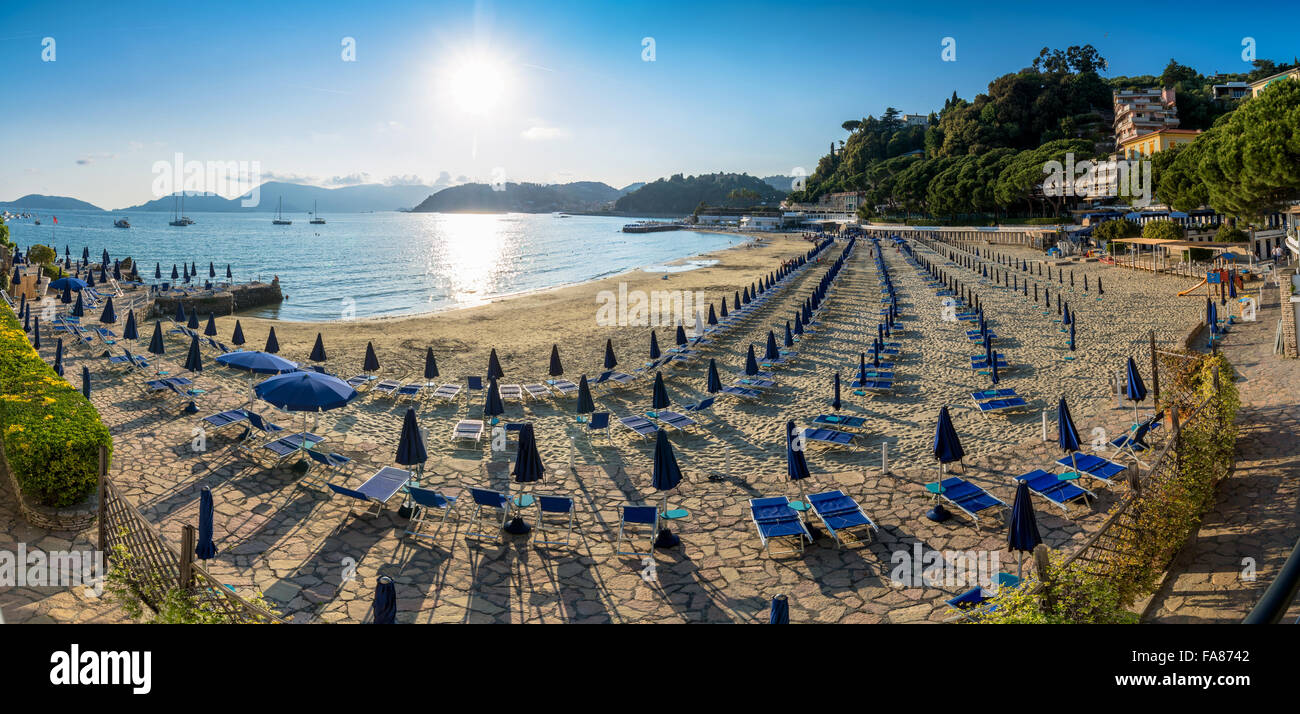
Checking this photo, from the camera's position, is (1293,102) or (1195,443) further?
(1293,102)

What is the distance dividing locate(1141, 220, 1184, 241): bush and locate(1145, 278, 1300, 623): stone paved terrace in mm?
38118

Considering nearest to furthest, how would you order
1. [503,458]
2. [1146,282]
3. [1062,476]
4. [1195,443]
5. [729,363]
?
1. [1195,443]
2. [1062,476]
3. [503,458]
4. [729,363]
5. [1146,282]

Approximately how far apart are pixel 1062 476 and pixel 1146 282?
104 ft

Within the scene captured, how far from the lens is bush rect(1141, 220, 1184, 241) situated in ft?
145

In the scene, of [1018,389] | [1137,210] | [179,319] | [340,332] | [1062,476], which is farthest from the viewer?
[1137,210]

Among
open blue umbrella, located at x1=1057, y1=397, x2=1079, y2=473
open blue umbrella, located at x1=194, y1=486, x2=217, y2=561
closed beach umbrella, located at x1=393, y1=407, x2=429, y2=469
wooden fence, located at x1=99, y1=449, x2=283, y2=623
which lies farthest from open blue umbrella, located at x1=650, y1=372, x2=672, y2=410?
wooden fence, located at x1=99, y1=449, x2=283, y2=623

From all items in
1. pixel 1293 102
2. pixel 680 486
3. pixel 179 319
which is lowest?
pixel 680 486

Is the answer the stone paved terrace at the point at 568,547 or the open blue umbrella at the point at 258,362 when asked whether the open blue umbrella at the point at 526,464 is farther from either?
the open blue umbrella at the point at 258,362

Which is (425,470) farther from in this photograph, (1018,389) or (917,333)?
(917,333)

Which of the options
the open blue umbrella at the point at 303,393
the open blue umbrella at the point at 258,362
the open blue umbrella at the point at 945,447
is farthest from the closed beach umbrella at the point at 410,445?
the open blue umbrella at the point at 945,447

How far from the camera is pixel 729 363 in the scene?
21062 mm

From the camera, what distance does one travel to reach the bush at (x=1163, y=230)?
1743 inches

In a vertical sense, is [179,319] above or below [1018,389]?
above

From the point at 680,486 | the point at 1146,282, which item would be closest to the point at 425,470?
the point at 680,486
